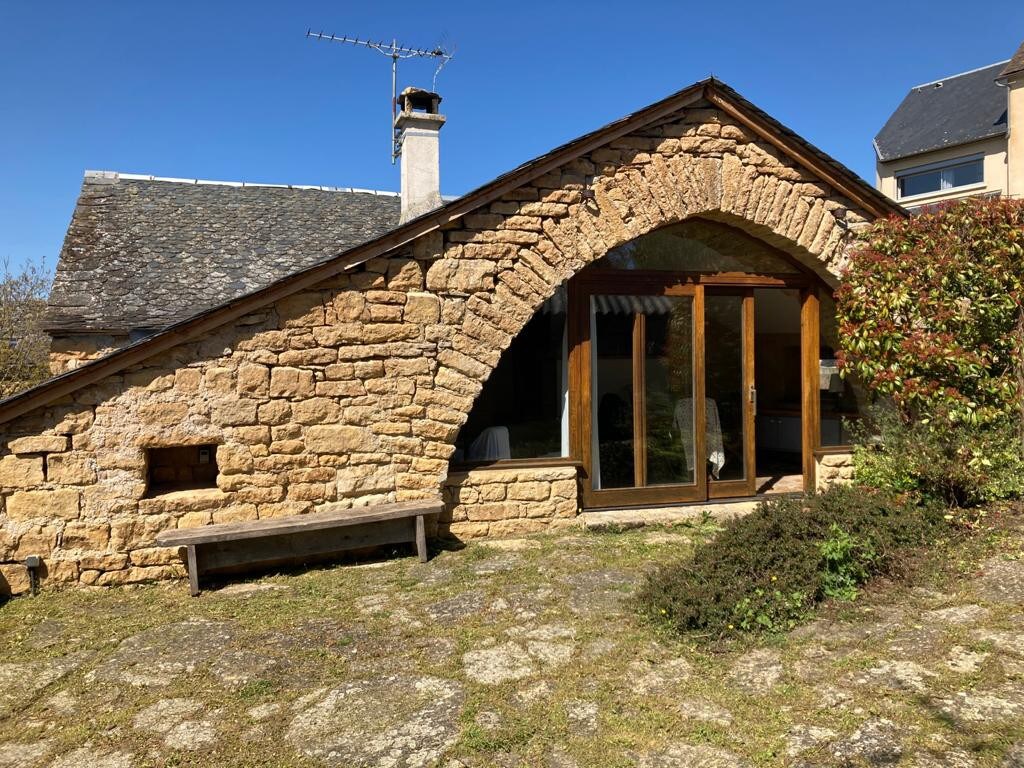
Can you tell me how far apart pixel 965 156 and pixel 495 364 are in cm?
2874

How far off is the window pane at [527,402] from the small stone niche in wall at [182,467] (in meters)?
2.29

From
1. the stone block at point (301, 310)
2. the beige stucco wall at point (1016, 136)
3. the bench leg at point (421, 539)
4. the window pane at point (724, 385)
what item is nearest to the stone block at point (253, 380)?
the stone block at point (301, 310)

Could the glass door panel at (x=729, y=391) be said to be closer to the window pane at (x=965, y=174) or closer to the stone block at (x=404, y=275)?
the stone block at (x=404, y=275)

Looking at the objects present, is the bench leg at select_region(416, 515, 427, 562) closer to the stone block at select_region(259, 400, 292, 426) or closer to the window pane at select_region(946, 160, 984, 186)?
the stone block at select_region(259, 400, 292, 426)

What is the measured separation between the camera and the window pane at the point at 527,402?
23.0 ft

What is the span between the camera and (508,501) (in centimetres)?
674

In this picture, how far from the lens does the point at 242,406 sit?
5.75 meters

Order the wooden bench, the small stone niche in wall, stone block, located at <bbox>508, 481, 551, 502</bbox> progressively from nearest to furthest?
the wooden bench
the small stone niche in wall
stone block, located at <bbox>508, 481, 551, 502</bbox>

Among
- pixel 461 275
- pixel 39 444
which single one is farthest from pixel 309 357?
pixel 39 444

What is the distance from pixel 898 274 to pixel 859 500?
2573 millimetres

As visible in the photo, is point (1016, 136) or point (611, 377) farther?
point (1016, 136)

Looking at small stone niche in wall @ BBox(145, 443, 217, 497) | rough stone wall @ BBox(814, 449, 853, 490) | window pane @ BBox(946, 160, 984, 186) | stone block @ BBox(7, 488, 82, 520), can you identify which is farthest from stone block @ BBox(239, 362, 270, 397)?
window pane @ BBox(946, 160, 984, 186)

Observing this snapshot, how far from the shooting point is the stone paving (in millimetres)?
3053

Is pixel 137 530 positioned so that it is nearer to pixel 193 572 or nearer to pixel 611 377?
pixel 193 572
